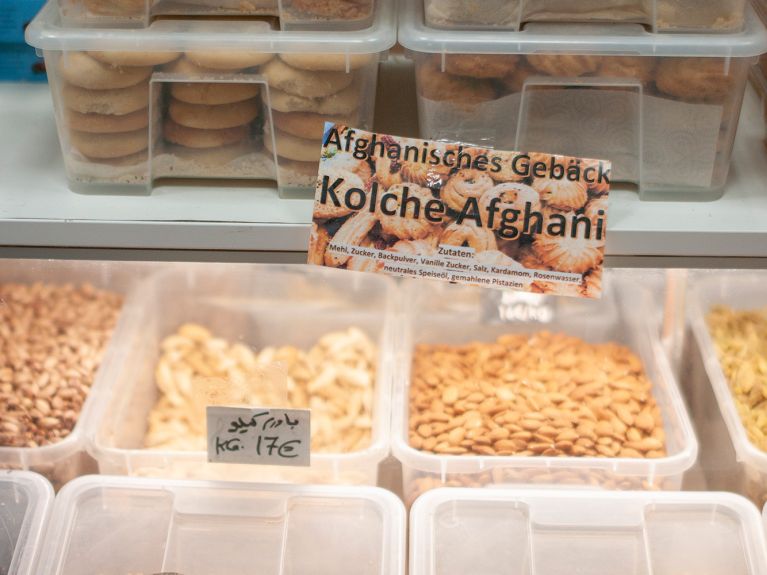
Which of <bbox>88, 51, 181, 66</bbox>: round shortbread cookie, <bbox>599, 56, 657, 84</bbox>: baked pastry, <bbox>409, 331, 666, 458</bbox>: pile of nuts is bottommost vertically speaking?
<bbox>409, 331, 666, 458</bbox>: pile of nuts

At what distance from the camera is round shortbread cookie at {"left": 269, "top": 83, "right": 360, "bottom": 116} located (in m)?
1.01

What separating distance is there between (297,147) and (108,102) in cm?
22

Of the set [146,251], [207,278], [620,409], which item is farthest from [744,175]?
[207,278]

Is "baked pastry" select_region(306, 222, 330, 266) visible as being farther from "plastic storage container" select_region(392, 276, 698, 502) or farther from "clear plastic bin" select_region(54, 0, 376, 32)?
"plastic storage container" select_region(392, 276, 698, 502)

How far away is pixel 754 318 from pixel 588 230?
68cm

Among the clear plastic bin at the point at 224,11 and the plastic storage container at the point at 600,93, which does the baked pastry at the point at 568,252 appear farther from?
the clear plastic bin at the point at 224,11

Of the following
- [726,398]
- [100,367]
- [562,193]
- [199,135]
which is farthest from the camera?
[100,367]

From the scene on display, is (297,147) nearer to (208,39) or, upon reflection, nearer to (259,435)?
(208,39)

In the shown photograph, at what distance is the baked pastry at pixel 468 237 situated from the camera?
3.13 ft

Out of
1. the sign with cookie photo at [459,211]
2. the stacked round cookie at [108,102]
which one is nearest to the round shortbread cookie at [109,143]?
the stacked round cookie at [108,102]

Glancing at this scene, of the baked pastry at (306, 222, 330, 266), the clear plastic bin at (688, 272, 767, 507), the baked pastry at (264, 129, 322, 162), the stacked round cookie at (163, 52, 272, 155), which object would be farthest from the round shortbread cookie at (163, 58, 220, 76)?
the clear plastic bin at (688, 272, 767, 507)

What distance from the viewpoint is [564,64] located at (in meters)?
0.97

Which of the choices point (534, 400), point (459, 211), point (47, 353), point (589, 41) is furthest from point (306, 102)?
point (47, 353)

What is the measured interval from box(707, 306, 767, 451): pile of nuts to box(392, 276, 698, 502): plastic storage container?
86 mm
